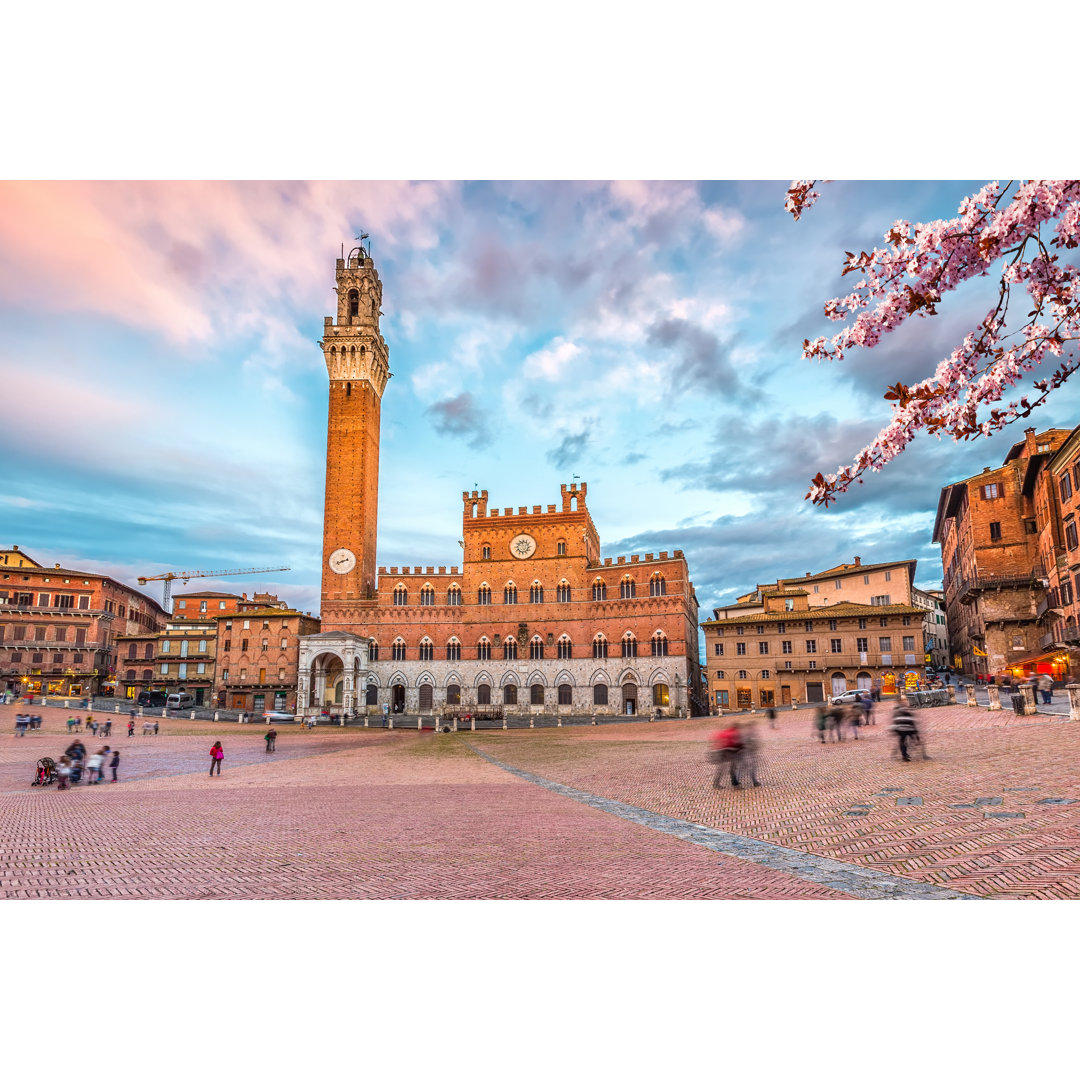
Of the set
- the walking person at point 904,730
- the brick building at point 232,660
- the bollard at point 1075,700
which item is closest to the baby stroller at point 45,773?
the walking person at point 904,730

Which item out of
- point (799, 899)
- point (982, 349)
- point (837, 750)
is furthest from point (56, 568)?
point (837, 750)

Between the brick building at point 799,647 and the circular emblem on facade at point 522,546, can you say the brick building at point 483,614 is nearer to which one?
the circular emblem on facade at point 522,546

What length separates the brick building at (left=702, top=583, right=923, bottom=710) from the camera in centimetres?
1734

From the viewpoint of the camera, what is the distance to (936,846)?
6.40 meters

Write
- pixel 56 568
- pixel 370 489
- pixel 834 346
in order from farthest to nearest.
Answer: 1. pixel 370 489
2. pixel 56 568
3. pixel 834 346

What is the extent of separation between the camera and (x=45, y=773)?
11.8 meters

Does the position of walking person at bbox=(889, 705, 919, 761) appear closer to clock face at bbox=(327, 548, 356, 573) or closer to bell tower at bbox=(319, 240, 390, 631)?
bell tower at bbox=(319, 240, 390, 631)

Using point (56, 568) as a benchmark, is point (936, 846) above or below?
below

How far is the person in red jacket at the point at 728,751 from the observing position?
10.3 meters

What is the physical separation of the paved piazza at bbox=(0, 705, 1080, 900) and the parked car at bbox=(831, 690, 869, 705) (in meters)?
2.09

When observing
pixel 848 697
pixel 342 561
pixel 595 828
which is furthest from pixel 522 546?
pixel 595 828

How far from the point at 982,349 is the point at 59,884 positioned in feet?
28.3

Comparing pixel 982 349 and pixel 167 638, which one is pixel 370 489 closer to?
pixel 167 638

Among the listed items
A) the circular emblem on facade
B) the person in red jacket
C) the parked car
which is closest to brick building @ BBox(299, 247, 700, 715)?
the circular emblem on facade
